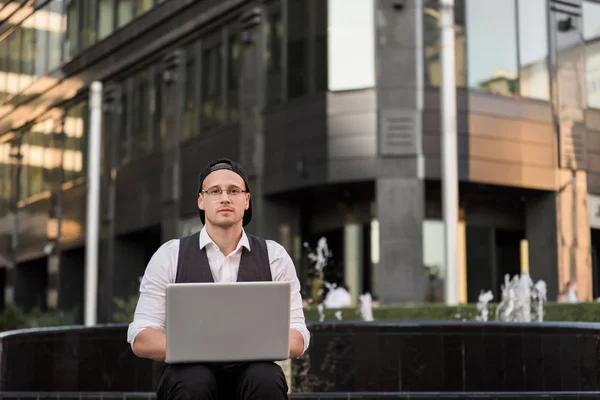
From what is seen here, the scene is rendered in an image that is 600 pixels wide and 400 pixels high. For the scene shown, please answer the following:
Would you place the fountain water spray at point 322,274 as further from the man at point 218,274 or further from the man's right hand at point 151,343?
the man's right hand at point 151,343

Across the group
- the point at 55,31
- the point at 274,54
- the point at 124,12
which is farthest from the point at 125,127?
the point at 274,54

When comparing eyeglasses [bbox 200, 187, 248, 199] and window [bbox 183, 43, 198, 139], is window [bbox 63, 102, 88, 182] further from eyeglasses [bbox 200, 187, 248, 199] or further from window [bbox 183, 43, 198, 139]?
eyeglasses [bbox 200, 187, 248, 199]

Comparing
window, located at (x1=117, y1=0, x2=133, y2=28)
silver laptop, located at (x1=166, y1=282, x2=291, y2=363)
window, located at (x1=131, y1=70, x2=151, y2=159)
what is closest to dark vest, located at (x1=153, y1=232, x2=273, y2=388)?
silver laptop, located at (x1=166, y1=282, x2=291, y2=363)

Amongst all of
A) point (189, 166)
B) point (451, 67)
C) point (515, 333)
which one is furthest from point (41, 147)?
point (515, 333)

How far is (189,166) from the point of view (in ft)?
110

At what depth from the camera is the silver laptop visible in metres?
3.61

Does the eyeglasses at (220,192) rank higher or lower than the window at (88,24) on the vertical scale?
lower

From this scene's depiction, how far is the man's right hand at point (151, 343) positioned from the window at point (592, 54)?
2724 centimetres

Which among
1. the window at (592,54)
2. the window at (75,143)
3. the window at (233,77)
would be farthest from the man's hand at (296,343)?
the window at (75,143)

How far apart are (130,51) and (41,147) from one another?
10.1 m

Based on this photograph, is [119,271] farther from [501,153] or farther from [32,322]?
[501,153]

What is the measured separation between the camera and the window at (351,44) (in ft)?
92.2

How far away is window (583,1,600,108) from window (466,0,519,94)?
2329 millimetres

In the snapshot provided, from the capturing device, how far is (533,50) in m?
29.0
